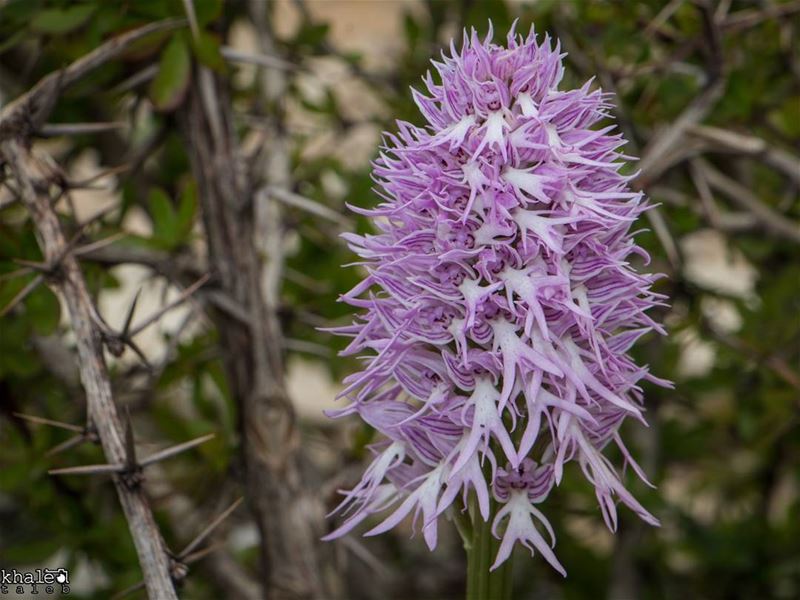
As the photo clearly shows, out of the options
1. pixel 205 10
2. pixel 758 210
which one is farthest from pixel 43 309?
pixel 758 210

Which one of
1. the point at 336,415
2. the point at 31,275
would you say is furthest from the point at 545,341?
the point at 31,275

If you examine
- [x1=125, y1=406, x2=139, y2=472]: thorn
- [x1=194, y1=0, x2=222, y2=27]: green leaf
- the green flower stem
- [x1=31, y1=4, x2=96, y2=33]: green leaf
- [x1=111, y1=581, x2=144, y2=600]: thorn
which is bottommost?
the green flower stem

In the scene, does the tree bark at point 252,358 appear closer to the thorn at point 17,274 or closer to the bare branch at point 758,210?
the thorn at point 17,274

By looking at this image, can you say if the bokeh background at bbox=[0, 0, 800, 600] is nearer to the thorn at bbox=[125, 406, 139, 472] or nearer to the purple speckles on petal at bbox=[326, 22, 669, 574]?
the thorn at bbox=[125, 406, 139, 472]

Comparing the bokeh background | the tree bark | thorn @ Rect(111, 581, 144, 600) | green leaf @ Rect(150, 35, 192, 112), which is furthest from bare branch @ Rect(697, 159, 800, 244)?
thorn @ Rect(111, 581, 144, 600)

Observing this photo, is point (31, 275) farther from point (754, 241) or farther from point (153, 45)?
point (754, 241)

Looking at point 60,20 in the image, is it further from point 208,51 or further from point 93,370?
point 93,370
